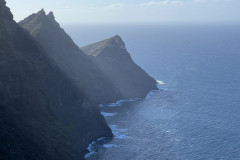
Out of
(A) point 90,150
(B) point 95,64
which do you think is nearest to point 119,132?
(A) point 90,150

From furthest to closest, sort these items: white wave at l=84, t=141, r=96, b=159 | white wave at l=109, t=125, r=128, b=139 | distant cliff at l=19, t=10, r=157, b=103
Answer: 1. distant cliff at l=19, t=10, r=157, b=103
2. white wave at l=109, t=125, r=128, b=139
3. white wave at l=84, t=141, r=96, b=159

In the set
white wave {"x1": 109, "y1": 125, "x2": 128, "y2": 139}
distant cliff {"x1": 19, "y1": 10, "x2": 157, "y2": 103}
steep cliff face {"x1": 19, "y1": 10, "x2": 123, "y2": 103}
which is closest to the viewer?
white wave {"x1": 109, "y1": 125, "x2": 128, "y2": 139}

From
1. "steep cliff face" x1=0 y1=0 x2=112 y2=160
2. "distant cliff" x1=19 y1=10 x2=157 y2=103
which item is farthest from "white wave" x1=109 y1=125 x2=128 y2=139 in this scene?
"distant cliff" x1=19 y1=10 x2=157 y2=103

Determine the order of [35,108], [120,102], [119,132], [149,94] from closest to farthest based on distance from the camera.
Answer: [35,108] → [119,132] → [120,102] → [149,94]

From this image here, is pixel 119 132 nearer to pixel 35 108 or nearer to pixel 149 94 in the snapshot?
pixel 35 108

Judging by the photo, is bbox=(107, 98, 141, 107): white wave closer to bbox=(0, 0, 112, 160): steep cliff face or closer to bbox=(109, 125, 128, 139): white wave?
bbox=(109, 125, 128, 139): white wave
